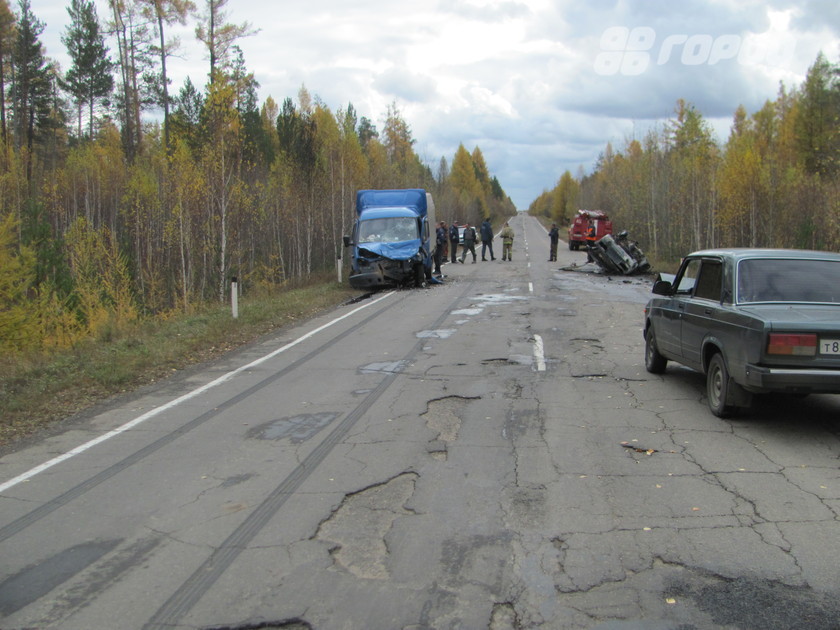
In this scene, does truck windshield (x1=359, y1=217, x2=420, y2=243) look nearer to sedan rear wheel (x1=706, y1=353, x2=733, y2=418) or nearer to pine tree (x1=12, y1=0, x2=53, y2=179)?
sedan rear wheel (x1=706, y1=353, x2=733, y2=418)

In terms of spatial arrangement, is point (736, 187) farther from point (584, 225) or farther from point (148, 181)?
point (148, 181)

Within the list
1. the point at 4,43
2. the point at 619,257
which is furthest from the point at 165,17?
the point at 619,257

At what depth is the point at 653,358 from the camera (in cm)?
951

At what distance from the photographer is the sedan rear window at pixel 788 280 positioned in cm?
689

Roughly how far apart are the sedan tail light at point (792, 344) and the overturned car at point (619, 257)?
20.8 m

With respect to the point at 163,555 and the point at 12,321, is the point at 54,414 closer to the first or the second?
the point at 163,555

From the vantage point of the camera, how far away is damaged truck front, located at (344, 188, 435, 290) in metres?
22.3

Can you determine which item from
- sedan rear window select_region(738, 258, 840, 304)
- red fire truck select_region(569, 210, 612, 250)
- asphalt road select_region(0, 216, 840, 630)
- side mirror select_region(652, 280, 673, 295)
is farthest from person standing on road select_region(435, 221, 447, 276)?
sedan rear window select_region(738, 258, 840, 304)

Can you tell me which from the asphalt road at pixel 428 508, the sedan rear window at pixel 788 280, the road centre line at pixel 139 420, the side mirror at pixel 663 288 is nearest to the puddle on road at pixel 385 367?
the asphalt road at pixel 428 508

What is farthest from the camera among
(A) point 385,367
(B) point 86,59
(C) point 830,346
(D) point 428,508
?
(B) point 86,59

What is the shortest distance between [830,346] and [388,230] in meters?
17.9

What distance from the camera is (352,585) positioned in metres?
3.82

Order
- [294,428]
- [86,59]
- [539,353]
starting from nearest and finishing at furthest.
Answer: [294,428], [539,353], [86,59]

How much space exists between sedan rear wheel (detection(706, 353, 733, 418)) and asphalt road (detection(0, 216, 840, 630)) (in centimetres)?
16
